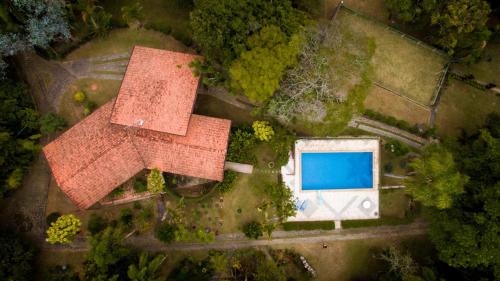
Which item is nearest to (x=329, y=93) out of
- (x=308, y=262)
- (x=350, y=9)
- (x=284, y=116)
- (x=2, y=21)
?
(x=284, y=116)

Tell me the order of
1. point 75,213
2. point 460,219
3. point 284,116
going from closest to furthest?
point 460,219 → point 284,116 → point 75,213

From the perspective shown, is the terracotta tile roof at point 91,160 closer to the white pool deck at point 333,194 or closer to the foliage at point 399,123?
the white pool deck at point 333,194

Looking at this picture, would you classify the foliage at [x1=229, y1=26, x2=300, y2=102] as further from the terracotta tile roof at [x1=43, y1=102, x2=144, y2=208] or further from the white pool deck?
the terracotta tile roof at [x1=43, y1=102, x2=144, y2=208]

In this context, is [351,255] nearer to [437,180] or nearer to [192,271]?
[437,180]

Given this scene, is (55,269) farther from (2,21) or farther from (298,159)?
(298,159)

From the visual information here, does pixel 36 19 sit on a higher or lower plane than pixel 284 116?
higher

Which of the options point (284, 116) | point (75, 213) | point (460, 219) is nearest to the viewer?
point (460, 219)
